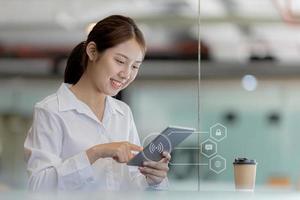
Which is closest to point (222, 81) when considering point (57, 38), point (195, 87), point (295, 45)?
point (195, 87)

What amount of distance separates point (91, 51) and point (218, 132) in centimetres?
54

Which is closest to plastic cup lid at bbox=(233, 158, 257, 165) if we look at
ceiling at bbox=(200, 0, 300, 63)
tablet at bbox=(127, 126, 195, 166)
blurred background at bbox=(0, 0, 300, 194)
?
blurred background at bbox=(0, 0, 300, 194)

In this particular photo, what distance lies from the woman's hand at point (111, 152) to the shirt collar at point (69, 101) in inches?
7.6

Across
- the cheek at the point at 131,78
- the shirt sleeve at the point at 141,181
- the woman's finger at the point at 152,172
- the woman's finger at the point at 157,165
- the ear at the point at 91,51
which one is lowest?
the shirt sleeve at the point at 141,181

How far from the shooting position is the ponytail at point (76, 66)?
2123 mm

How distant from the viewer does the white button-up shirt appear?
1899 millimetres

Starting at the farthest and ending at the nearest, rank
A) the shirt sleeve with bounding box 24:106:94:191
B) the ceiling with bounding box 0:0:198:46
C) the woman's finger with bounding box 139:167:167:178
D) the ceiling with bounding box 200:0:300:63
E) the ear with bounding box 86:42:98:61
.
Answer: the ceiling with bounding box 200:0:300:63
the ceiling with bounding box 0:0:198:46
the ear with bounding box 86:42:98:61
the woman's finger with bounding box 139:167:167:178
the shirt sleeve with bounding box 24:106:94:191

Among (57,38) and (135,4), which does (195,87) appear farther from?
(57,38)

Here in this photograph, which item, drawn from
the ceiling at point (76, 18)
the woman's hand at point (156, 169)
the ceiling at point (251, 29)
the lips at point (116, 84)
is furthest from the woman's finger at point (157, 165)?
the ceiling at point (251, 29)

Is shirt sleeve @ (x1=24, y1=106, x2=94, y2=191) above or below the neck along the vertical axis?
below

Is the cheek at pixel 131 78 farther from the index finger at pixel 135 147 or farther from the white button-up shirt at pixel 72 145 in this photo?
the index finger at pixel 135 147

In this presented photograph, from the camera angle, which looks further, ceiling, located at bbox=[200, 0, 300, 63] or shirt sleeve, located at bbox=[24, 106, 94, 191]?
ceiling, located at bbox=[200, 0, 300, 63]

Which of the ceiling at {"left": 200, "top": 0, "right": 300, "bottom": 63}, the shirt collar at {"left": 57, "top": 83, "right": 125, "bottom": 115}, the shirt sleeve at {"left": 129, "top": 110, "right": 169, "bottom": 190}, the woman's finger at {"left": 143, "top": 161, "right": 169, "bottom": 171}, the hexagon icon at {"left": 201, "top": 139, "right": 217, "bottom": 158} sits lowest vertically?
the shirt sleeve at {"left": 129, "top": 110, "right": 169, "bottom": 190}

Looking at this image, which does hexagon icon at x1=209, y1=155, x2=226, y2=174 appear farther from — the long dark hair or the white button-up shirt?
the long dark hair
